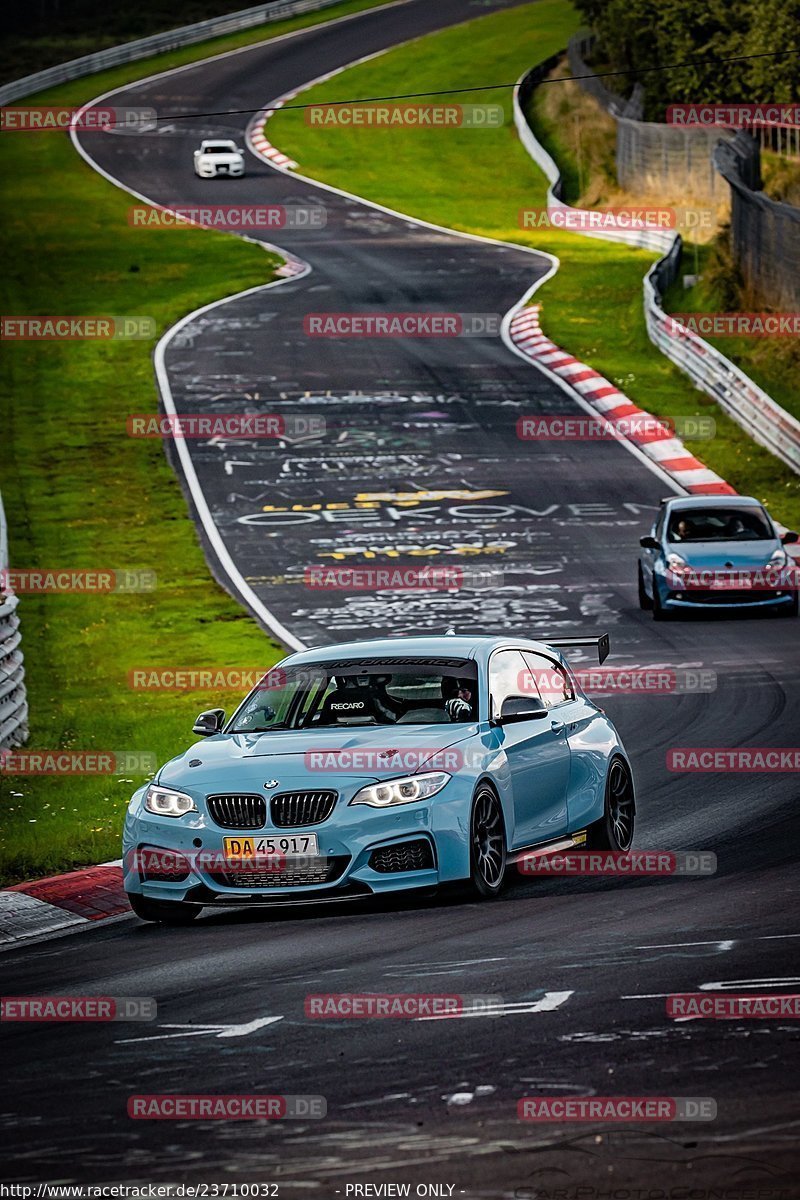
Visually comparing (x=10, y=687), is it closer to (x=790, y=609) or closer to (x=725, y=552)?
(x=725, y=552)

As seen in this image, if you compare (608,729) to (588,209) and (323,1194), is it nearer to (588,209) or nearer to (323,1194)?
(323,1194)

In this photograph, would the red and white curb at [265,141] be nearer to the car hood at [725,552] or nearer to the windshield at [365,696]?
the car hood at [725,552]

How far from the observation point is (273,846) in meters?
11.2

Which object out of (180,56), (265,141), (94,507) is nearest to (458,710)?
(94,507)

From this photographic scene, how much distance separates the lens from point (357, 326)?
47.1m

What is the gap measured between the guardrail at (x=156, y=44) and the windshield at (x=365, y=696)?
70.6 m

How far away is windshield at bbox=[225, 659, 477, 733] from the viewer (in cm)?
1223

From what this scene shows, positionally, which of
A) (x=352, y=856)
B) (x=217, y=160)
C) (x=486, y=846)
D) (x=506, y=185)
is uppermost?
(x=352, y=856)

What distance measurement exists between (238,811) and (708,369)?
94.1 ft

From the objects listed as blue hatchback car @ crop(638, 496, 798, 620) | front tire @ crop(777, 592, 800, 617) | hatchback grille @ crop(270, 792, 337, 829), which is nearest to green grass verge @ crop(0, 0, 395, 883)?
hatchback grille @ crop(270, 792, 337, 829)

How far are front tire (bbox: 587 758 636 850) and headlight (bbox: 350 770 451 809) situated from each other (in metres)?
2.09

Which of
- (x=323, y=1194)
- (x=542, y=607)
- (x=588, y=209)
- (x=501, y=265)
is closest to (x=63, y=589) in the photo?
(x=542, y=607)

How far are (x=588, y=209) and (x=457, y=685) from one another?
164 ft

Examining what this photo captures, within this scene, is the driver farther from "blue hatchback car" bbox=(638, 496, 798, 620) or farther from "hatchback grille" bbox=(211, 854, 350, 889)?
"blue hatchback car" bbox=(638, 496, 798, 620)
